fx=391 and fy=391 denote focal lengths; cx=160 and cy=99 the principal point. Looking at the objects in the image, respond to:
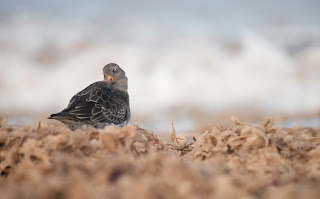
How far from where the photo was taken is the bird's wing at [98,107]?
22.1 feet

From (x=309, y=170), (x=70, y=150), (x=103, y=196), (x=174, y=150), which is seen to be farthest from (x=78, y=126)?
(x=103, y=196)

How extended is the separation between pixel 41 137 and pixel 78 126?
3.37 m

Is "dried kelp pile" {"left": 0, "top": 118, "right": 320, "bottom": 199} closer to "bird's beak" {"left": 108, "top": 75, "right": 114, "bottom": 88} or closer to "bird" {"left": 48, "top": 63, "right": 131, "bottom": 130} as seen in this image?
"bird" {"left": 48, "top": 63, "right": 131, "bottom": 130}

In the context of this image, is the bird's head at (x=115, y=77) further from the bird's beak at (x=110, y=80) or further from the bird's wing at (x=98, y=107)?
the bird's wing at (x=98, y=107)

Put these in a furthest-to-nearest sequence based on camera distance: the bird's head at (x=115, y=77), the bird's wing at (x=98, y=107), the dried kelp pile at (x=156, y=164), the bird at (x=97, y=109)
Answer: the bird's head at (x=115, y=77)
the bird's wing at (x=98, y=107)
the bird at (x=97, y=109)
the dried kelp pile at (x=156, y=164)

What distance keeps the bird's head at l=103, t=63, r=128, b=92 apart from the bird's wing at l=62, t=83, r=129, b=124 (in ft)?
1.91

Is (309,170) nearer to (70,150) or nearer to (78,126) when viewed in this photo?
(70,150)

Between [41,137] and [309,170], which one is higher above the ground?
[41,137]

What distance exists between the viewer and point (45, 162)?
2.95 meters

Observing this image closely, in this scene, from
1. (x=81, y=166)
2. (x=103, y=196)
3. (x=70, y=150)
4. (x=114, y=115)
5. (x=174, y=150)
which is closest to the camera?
(x=103, y=196)

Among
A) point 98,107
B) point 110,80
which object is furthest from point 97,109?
point 110,80

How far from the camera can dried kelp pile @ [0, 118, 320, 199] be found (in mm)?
1926

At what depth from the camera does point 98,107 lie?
697 cm

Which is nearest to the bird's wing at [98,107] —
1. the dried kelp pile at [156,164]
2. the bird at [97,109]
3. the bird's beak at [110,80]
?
→ the bird at [97,109]
